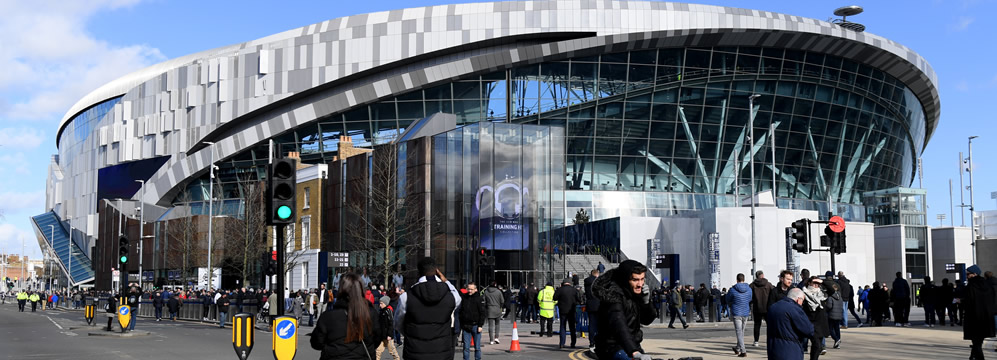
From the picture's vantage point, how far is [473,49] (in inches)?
2884

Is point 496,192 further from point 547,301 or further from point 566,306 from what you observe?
point 566,306

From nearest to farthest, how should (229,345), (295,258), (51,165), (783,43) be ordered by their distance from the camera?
(229,345)
(295,258)
(783,43)
(51,165)

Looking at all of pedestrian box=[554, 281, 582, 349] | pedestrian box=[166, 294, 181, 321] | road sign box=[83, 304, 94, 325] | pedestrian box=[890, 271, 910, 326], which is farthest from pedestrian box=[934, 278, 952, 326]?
pedestrian box=[166, 294, 181, 321]

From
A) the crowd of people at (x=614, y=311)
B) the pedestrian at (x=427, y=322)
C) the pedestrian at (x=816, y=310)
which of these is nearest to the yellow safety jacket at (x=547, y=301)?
the crowd of people at (x=614, y=311)

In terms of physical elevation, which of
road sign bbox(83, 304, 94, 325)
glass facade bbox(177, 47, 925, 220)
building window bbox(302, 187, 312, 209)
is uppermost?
glass facade bbox(177, 47, 925, 220)

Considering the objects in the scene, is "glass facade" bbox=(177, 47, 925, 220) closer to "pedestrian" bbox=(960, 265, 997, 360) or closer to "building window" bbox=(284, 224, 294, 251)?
"building window" bbox=(284, 224, 294, 251)

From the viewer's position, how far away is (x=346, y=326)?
962 centimetres

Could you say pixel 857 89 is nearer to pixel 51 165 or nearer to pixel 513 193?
pixel 513 193

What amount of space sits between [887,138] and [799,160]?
11.9 m

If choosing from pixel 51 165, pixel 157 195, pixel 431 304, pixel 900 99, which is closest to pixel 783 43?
pixel 900 99

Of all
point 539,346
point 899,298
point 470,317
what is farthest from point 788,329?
point 899,298

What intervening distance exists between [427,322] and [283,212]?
10.3 ft

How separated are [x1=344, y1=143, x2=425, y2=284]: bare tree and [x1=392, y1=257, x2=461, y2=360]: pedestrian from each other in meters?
36.0

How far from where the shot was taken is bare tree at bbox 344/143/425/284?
159 ft
